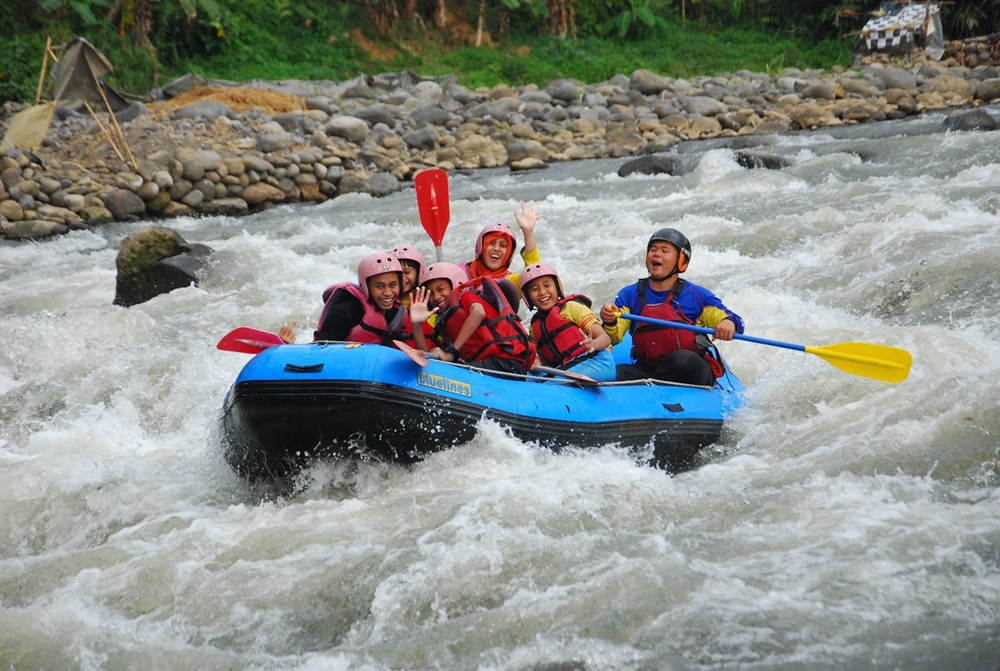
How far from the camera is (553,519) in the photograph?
389 centimetres

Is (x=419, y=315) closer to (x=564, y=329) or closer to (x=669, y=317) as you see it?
(x=564, y=329)

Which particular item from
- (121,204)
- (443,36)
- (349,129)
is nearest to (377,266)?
(121,204)

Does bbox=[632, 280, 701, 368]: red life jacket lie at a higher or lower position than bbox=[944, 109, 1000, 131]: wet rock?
lower

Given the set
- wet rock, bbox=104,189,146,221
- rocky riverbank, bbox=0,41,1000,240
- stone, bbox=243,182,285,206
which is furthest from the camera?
stone, bbox=243,182,285,206

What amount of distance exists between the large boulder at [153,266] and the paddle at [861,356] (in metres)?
4.86

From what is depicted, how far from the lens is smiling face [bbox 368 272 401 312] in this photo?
15.9 feet

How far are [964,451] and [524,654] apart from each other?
89.4 inches

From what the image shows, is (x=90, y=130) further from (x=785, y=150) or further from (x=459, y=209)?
(x=785, y=150)

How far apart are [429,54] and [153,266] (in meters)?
15.8

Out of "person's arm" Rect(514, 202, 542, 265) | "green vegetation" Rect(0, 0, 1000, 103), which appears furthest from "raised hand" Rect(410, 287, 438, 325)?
"green vegetation" Rect(0, 0, 1000, 103)

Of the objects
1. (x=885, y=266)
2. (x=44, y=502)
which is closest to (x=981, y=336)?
(x=885, y=266)

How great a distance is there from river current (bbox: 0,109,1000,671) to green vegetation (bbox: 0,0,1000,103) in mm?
13990

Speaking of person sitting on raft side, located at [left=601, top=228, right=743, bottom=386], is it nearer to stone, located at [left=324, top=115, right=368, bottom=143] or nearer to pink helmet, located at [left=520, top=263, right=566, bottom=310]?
pink helmet, located at [left=520, top=263, right=566, bottom=310]

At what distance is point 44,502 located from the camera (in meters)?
4.59
